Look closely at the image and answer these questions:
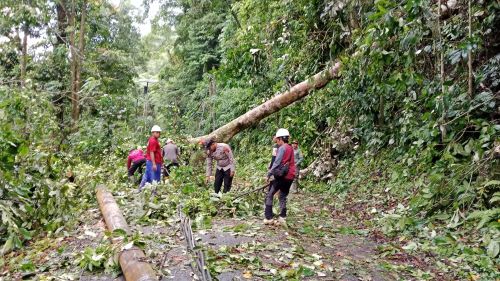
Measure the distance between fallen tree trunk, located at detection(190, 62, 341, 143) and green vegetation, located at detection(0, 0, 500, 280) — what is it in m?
0.23

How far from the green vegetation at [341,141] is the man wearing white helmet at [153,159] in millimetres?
406

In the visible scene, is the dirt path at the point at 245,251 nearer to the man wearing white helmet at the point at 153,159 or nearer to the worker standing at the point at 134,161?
the man wearing white helmet at the point at 153,159

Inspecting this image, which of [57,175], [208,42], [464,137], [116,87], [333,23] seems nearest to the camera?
[464,137]

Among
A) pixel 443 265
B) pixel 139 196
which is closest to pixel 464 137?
pixel 443 265

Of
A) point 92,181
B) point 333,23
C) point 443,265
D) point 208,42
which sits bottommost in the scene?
point 443,265

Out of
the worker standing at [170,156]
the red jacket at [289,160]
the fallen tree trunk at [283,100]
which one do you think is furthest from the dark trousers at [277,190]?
the fallen tree trunk at [283,100]

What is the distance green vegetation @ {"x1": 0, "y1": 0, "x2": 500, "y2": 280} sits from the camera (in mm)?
6094

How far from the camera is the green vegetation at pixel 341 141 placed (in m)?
6.09

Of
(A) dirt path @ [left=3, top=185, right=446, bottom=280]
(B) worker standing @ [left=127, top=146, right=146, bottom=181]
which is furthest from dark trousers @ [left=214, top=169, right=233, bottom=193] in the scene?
(B) worker standing @ [left=127, top=146, right=146, bottom=181]

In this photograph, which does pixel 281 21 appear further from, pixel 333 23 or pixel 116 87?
pixel 116 87

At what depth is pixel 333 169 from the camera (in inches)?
458

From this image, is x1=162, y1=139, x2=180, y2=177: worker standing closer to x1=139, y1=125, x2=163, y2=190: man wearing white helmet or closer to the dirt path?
x1=139, y1=125, x2=163, y2=190: man wearing white helmet

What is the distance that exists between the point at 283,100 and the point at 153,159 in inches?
163

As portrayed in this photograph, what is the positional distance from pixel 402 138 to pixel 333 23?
11.6 feet
